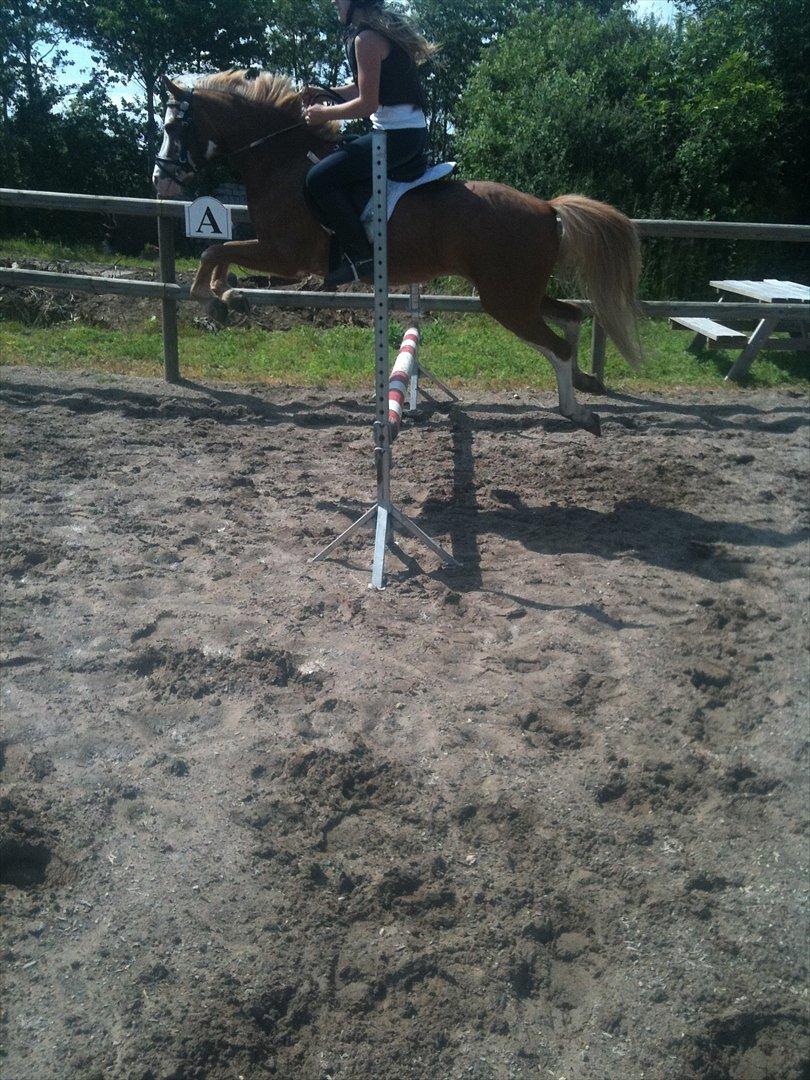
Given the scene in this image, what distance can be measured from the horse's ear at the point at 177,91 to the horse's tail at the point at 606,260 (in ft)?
7.71

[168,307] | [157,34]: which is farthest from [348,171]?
[157,34]

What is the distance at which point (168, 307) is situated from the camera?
305 inches

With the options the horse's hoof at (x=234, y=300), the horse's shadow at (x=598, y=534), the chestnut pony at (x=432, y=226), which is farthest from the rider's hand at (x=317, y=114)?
the horse's shadow at (x=598, y=534)

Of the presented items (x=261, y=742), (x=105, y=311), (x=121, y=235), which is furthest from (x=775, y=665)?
(x=121, y=235)

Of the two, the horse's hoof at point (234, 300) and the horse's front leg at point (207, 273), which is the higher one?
the horse's front leg at point (207, 273)

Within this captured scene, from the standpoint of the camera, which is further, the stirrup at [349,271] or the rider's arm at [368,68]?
the stirrup at [349,271]

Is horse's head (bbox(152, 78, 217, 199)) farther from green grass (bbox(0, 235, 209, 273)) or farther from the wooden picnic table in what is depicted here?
green grass (bbox(0, 235, 209, 273))

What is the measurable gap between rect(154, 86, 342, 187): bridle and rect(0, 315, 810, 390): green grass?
2336mm

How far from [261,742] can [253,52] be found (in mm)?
24705

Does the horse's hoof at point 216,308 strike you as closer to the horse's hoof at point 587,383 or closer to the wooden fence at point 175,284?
the wooden fence at point 175,284

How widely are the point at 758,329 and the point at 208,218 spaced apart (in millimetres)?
4878

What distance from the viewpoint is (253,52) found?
23.7 metres

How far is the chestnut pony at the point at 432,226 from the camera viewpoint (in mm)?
5480

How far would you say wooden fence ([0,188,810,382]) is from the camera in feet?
24.5
